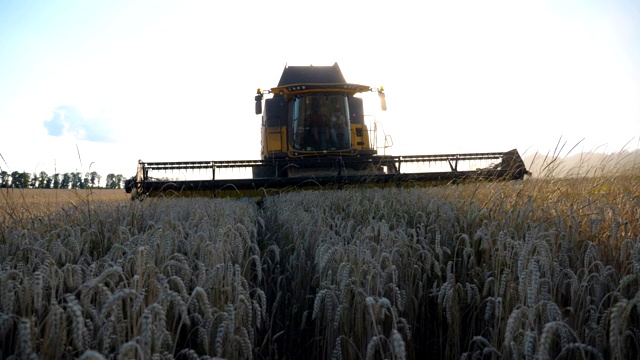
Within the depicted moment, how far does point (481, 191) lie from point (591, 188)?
40.5 inches

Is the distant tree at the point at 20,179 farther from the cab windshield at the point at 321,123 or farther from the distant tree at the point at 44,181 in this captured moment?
the cab windshield at the point at 321,123

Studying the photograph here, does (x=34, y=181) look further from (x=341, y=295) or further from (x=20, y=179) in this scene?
(x=341, y=295)

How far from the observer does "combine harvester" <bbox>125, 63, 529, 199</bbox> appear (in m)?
11.5

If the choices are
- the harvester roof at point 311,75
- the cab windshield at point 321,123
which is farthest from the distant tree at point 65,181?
the harvester roof at point 311,75

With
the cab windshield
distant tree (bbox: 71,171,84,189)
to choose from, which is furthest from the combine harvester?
distant tree (bbox: 71,171,84,189)

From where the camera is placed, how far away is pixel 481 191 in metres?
6.04

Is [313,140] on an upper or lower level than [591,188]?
upper

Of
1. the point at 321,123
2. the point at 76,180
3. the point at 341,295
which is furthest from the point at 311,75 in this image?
the point at 341,295

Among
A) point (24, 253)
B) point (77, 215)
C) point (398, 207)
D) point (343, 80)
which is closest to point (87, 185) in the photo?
point (77, 215)

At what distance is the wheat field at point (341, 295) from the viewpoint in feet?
5.77

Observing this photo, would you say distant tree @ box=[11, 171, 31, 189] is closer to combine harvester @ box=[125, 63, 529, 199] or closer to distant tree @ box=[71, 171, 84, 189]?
distant tree @ box=[71, 171, 84, 189]

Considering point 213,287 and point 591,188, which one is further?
point 591,188

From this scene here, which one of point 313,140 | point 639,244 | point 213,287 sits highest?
point 313,140

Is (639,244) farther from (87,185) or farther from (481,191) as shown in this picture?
(87,185)
